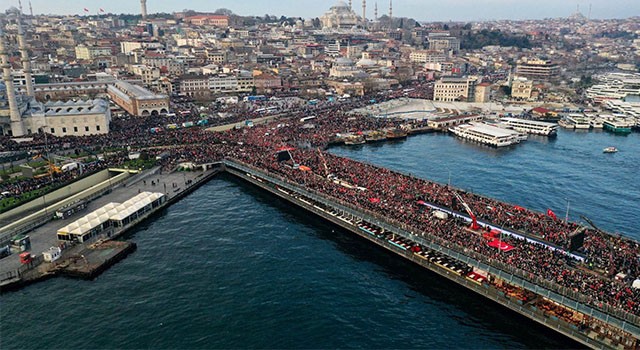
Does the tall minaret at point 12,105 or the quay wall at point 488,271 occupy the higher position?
the tall minaret at point 12,105

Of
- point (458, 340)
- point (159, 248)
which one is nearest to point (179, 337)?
point (159, 248)

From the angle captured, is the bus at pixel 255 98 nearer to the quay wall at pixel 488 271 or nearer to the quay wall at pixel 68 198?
the quay wall at pixel 68 198

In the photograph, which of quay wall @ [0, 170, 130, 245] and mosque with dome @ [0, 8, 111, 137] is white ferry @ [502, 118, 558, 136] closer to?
quay wall @ [0, 170, 130, 245]

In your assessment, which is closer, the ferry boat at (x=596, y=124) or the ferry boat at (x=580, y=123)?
the ferry boat at (x=580, y=123)

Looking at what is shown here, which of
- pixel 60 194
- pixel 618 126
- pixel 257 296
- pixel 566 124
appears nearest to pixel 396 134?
pixel 566 124

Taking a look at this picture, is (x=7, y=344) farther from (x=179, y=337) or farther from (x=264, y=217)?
(x=264, y=217)

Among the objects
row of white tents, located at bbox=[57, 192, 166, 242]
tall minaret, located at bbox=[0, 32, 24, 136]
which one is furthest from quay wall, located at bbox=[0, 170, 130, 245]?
tall minaret, located at bbox=[0, 32, 24, 136]

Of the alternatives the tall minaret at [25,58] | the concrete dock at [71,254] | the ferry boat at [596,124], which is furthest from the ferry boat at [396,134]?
the tall minaret at [25,58]
